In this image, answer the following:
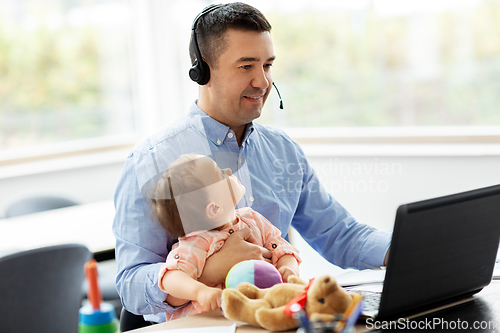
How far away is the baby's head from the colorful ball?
0.39ft

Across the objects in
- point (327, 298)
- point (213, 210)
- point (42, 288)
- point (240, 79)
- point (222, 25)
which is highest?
point (222, 25)

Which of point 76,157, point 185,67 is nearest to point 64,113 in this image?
point 76,157

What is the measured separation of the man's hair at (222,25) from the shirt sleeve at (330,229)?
441mm

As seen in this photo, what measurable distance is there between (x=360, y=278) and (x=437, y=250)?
37cm

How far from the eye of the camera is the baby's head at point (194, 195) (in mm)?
1031

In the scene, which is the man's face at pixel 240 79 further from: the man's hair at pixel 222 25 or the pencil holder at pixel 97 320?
the pencil holder at pixel 97 320

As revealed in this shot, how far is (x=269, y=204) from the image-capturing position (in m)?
1.44

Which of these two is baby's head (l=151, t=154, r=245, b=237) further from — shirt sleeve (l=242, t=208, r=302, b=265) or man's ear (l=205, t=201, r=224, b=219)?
shirt sleeve (l=242, t=208, r=302, b=265)

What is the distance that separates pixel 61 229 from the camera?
2.36 m

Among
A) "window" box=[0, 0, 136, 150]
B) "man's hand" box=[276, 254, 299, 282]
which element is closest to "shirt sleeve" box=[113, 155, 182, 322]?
"man's hand" box=[276, 254, 299, 282]

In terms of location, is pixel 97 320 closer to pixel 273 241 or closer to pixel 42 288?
pixel 273 241

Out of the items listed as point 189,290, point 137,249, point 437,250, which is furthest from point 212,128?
point 437,250

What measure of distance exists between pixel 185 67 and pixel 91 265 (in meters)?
3.74

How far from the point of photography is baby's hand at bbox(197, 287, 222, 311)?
38.8 inches
